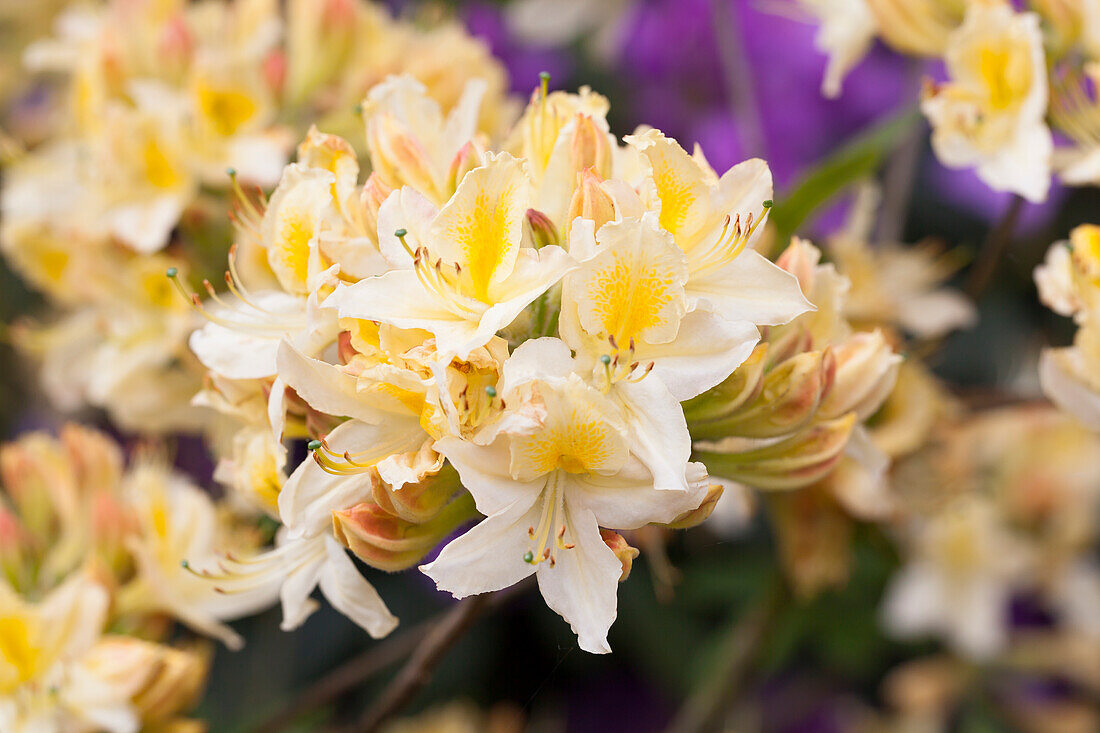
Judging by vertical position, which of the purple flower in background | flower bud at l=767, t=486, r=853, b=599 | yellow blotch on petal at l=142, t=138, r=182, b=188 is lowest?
flower bud at l=767, t=486, r=853, b=599

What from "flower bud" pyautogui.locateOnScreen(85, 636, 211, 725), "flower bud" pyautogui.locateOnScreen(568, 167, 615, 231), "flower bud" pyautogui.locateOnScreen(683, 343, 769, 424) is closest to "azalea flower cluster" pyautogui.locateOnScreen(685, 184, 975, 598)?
"flower bud" pyautogui.locateOnScreen(683, 343, 769, 424)

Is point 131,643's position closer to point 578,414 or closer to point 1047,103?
point 578,414

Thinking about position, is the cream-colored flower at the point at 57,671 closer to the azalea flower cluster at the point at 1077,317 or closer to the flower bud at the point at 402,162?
the flower bud at the point at 402,162

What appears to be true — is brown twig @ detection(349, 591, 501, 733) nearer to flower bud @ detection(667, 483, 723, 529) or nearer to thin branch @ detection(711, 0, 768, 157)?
flower bud @ detection(667, 483, 723, 529)

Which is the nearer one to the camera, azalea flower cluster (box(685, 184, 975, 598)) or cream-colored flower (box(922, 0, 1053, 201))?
azalea flower cluster (box(685, 184, 975, 598))

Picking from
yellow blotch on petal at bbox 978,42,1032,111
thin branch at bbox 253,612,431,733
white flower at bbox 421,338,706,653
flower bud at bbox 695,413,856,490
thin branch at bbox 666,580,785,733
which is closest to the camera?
white flower at bbox 421,338,706,653

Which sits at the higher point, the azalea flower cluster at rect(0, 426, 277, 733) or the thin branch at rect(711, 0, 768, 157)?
the thin branch at rect(711, 0, 768, 157)

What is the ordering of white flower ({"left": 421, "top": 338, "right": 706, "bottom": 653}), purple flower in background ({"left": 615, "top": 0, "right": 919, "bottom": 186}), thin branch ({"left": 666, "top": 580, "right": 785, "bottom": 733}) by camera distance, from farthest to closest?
purple flower in background ({"left": 615, "top": 0, "right": 919, "bottom": 186}) → thin branch ({"left": 666, "top": 580, "right": 785, "bottom": 733}) → white flower ({"left": 421, "top": 338, "right": 706, "bottom": 653})

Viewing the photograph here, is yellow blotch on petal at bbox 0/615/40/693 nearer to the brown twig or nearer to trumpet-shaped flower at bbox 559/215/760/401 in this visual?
the brown twig
